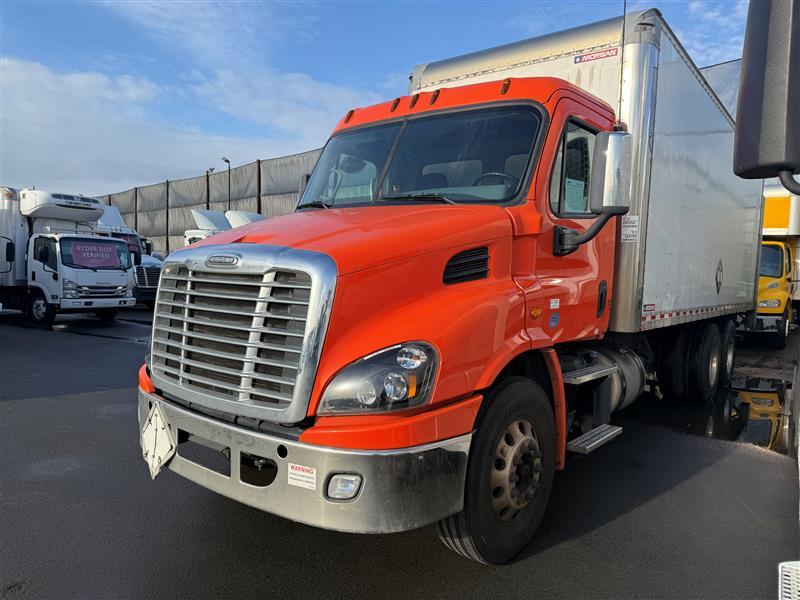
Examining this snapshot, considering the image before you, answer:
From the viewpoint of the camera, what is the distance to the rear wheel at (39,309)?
48.1 feet

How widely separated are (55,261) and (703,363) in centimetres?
1425

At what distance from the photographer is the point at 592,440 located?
4082 mm

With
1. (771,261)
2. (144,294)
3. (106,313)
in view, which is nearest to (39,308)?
(106,313)

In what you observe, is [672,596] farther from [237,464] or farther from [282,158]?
[282,158]

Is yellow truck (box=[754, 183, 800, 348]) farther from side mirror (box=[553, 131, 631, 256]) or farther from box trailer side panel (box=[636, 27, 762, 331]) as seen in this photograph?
side mirror (box=[553, 131, 631, 256])

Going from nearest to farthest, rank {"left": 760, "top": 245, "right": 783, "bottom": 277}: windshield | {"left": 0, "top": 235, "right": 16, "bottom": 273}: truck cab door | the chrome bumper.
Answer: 1. the chrome bumper
2. {"left": 760, "top": 245, "right": 783, "bottom": 277}: windshield
3. {"left": 0, "top": 235, "right": 16, "bottom": 273}: truck cab door

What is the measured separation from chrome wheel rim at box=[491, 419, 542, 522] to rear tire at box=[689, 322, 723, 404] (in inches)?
184

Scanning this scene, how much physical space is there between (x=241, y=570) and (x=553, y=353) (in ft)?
6.98

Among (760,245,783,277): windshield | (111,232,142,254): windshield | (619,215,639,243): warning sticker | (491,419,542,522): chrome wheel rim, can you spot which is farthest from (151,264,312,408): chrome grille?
(111,232,142,254): windshield

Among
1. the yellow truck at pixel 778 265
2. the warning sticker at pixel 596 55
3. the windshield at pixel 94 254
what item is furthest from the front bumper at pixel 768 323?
the windshield at pixel 94 254

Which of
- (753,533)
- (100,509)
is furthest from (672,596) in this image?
(100,509)

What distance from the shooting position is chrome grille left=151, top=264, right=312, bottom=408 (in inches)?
106

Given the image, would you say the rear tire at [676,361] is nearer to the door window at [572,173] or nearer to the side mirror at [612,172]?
the door window at [572,173]

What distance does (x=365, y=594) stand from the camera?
9.62 ft
